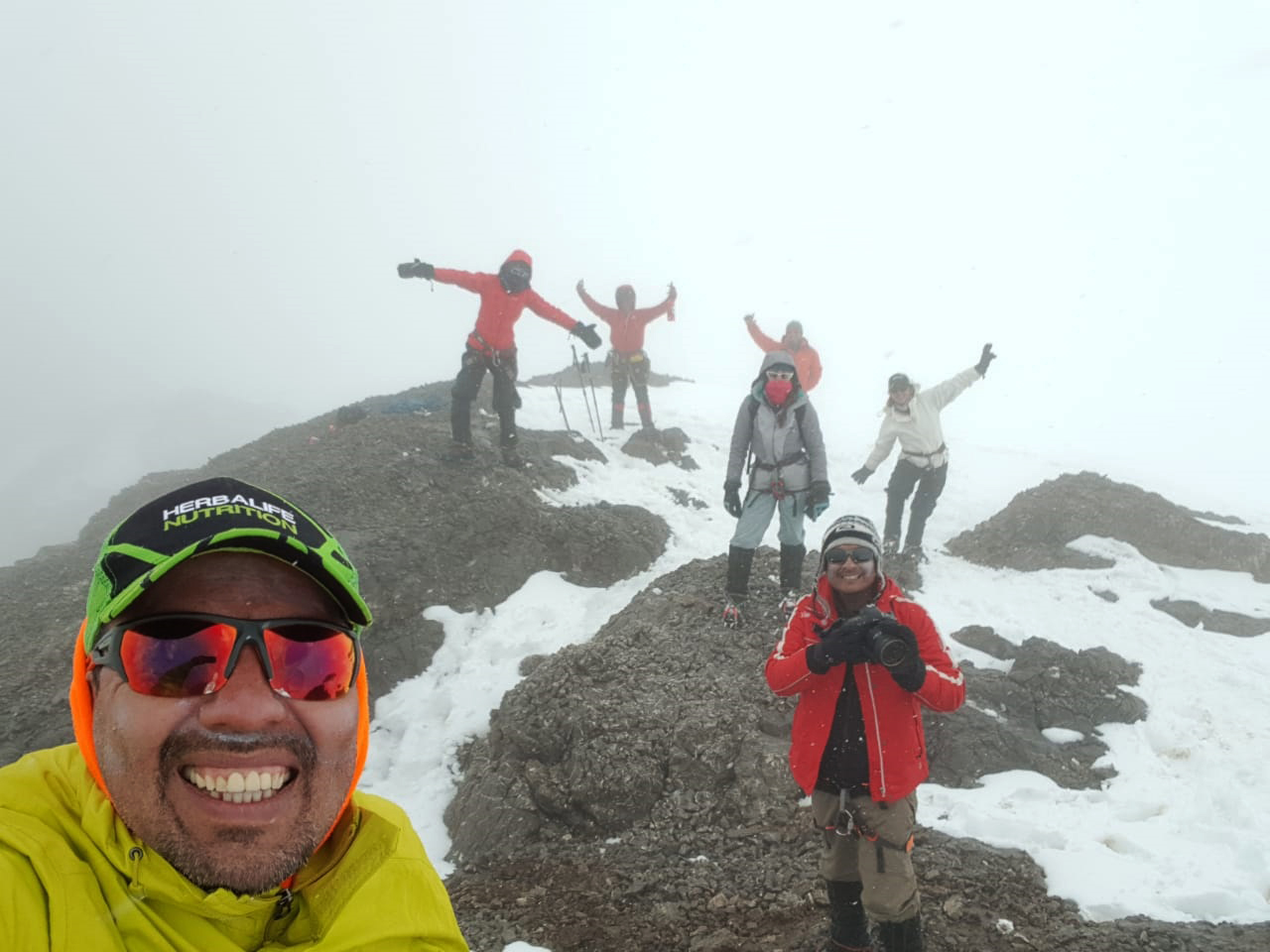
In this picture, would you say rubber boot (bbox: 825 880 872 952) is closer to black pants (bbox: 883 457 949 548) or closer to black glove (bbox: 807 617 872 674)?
black glove (bbox: 807 617 872 674)

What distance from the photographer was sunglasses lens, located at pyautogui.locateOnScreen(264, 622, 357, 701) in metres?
1.79

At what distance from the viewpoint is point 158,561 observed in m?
1.69

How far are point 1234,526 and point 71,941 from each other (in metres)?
17.7

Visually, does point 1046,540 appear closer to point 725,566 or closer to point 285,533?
point 725,566

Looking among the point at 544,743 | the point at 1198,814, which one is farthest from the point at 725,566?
the point at 1198,814

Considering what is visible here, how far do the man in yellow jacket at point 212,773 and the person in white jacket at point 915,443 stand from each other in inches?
398

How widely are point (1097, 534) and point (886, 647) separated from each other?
10.9 meters

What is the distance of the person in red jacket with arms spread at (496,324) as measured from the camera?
37.1 feet

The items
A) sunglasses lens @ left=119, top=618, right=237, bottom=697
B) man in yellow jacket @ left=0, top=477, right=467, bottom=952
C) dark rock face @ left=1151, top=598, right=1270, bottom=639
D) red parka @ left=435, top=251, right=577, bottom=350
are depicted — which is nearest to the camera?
→ man in yellow jacket @ left=0, top=477, right=467, bottom=952

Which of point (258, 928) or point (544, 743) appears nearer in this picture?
point (258, 928)

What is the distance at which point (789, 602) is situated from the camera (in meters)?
8.68

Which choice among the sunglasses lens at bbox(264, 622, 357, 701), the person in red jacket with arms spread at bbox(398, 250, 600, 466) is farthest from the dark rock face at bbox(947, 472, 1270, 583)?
the sunglasses lens at bbox(264, 622, 357, 701)

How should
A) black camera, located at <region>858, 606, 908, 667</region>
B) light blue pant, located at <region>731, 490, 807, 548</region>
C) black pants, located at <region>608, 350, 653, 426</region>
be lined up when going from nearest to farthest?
black camera, located at <region>858, 606, 908, 667</region> → light blue pant, located at <region>731, 490, 807, 548</region> → black pants, located at <region>608, 350, 653, 426</region>

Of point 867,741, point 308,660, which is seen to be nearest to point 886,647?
point 867,741
